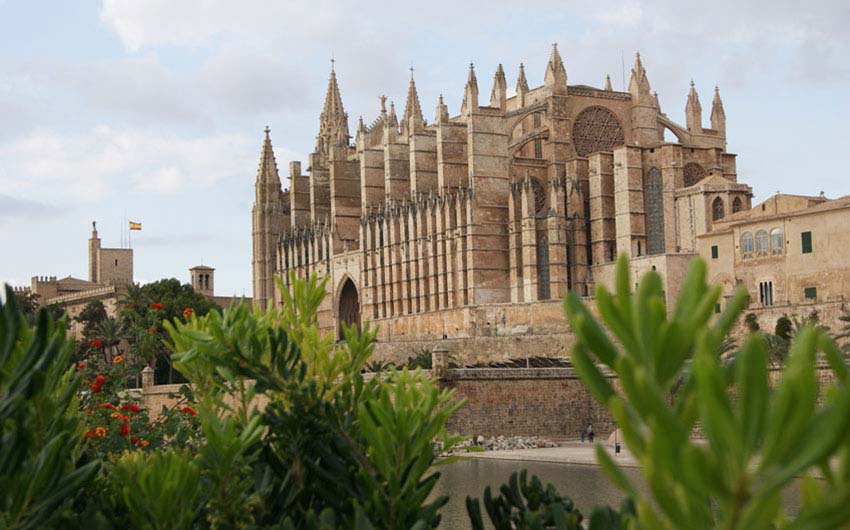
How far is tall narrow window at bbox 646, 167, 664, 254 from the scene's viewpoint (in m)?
48.8

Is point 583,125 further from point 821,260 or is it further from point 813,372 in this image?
point 813,372

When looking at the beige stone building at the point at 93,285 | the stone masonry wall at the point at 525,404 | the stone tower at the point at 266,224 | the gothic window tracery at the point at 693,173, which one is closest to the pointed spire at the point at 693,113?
the gothic window tracery at the point at 693,173

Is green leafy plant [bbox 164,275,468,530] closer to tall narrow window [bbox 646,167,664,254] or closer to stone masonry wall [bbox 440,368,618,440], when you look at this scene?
stone masonry wall [bbox 440,368,618,440]

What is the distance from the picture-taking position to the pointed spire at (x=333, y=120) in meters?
73.2

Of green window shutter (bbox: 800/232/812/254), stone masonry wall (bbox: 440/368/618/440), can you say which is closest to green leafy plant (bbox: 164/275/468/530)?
stone masonry wall (bbox: 440/368/618/440)

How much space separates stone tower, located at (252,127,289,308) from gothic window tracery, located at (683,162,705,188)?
2702 cm

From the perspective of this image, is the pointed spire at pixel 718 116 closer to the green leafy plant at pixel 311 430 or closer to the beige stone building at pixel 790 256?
the beige stone building at pixel 790 256

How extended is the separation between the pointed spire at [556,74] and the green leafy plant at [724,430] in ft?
174

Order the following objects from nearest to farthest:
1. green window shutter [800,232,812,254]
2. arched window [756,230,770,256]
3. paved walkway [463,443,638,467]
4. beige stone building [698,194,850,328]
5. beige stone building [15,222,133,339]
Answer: paved walkway [463,443,638,467]
beige stone building [698,194,850,328]
green window shutter [800,232,812,254]
arched window [756,230,770,256]
beige stone building [15,222,133,339]

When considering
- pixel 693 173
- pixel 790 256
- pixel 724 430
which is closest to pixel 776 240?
pixel 790 256

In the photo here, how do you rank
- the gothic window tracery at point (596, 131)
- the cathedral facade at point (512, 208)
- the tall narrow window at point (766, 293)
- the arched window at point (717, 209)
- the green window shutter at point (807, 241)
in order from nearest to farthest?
the green window shutter at point (807, 241), the tall narrow window at point (766, 293), the arched window at point (717, 209), the cathedral facade at point (512, 208), the gothic window tracery at point (596, 131)

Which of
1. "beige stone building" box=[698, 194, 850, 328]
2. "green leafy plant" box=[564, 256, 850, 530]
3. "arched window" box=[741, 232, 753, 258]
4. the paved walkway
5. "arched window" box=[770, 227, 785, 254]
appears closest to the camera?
"green leafy plant" box=[564, 256, 850, 530]

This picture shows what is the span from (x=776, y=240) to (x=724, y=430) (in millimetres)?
38920

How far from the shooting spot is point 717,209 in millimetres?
46500
